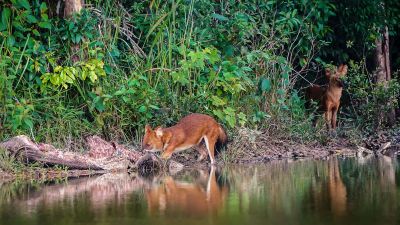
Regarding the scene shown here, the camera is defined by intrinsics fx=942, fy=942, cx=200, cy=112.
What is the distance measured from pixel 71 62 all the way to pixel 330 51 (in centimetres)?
730

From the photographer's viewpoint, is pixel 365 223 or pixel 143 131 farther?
pixel 143 131

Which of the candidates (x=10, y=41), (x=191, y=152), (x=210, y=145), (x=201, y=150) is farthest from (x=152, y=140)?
(x=10, y=41)

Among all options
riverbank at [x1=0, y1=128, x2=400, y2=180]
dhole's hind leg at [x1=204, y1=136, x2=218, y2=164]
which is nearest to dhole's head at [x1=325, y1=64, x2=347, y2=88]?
riverbank at [x1=0, y1=128, x2=400, y2=180]

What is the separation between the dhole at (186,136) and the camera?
46.5 feet

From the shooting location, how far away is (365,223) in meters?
8.54

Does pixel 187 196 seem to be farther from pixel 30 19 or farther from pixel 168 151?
pixel 30 19

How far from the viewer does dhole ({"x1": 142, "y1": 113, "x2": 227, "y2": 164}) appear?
14.2 meters

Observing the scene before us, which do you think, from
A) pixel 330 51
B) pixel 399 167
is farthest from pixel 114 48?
pixel 330 51

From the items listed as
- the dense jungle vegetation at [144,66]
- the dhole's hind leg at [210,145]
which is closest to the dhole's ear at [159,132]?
the dense jungle vegetation at [144,66]

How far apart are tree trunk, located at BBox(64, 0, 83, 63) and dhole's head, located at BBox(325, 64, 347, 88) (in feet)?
20.5

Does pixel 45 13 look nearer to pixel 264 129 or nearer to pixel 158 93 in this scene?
pixel 158 93

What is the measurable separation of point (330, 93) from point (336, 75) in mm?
412

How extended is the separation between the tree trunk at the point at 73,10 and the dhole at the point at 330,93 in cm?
608

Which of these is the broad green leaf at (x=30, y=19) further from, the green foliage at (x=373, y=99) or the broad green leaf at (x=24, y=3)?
the green foliage at (x=373, y=99)
